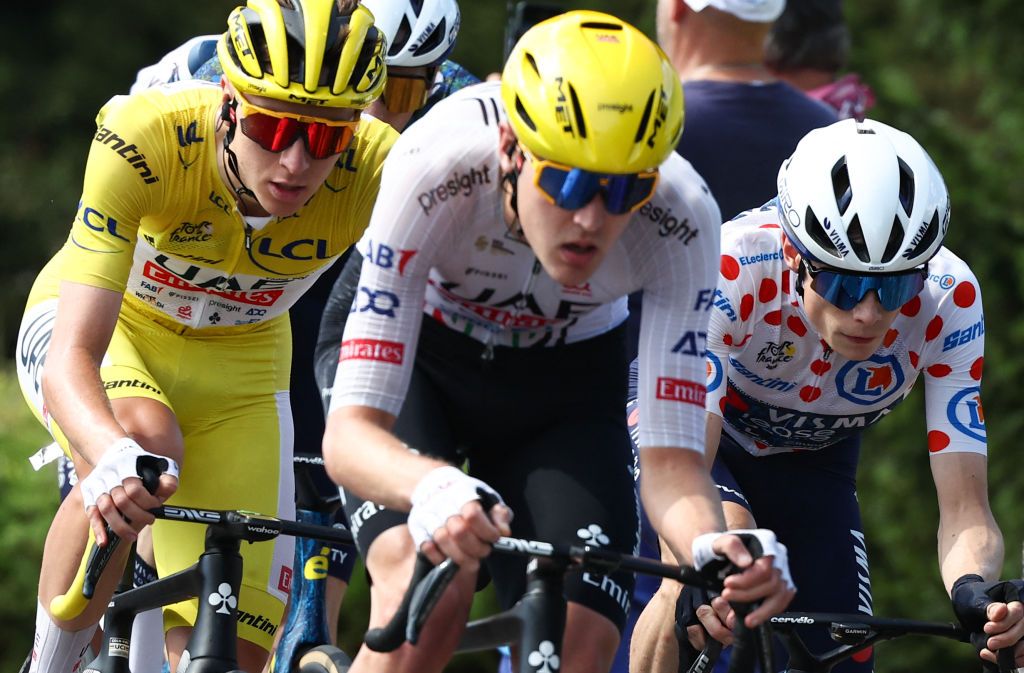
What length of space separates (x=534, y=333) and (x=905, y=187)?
1286mm

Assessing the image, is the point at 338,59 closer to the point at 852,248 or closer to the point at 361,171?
the point at 361,171

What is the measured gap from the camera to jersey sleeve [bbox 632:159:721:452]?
4750mm

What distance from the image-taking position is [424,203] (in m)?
4.59

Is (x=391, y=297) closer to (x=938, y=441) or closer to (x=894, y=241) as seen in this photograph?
(x=894, y=241)

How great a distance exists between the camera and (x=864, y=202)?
18.0 feet

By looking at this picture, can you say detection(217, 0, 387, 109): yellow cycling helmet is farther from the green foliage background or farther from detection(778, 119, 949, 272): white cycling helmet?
the green foliage background

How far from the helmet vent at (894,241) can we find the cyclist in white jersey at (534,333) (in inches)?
32.8

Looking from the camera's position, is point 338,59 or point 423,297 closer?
point 423,297

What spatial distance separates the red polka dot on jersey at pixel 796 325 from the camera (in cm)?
580

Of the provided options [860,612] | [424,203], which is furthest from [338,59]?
[860,612]

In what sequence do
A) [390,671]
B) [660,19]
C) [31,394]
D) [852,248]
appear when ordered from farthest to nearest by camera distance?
[660,19] → [31,394] → [852,248] → [390,671]

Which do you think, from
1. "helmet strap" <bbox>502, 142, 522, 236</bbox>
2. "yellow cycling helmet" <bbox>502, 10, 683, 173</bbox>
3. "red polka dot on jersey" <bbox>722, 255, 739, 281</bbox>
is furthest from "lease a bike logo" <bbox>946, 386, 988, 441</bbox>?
"helmet strap" <bbox>502, 142, 522, 236</bbox>

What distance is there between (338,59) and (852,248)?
157 centimetres

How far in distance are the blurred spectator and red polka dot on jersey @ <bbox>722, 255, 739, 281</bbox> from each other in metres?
2.94
